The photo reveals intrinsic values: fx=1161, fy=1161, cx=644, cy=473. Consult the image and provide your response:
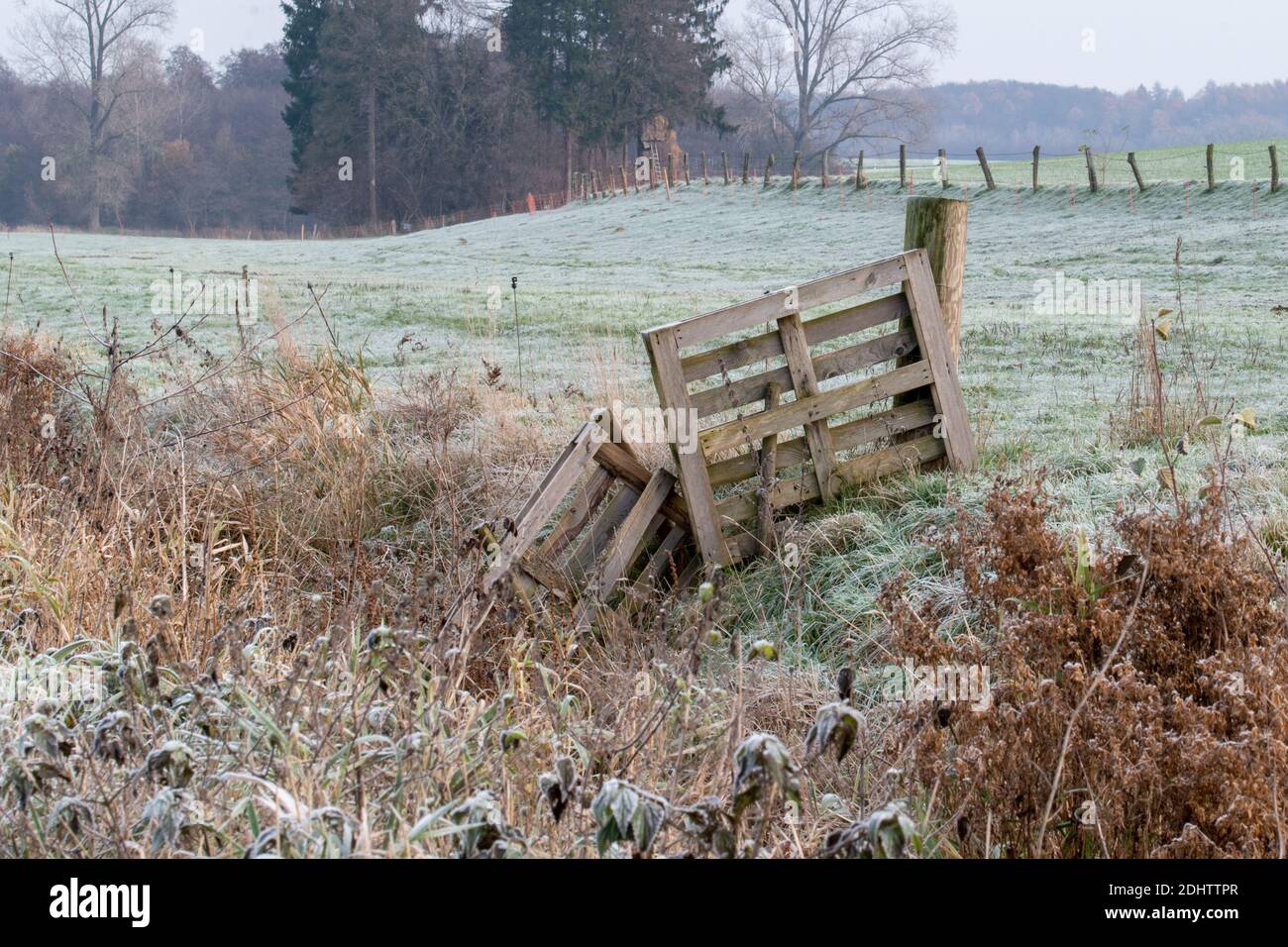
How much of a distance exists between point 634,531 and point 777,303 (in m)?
1.60

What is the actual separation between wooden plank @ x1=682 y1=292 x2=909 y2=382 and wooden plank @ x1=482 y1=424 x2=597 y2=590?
73 cm

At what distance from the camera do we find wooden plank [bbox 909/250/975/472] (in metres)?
7.05

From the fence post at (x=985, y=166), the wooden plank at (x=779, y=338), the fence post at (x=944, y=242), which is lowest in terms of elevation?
the wooden plank at (x=779, y=338)

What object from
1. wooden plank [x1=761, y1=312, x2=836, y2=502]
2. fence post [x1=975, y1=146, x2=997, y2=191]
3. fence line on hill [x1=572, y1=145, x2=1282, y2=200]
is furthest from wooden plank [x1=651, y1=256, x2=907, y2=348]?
fence post [x1=975, y1=146, x2=997, y2=191]

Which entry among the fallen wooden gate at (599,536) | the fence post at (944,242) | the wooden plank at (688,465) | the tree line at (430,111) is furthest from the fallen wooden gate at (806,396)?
the tree line at (430,111)

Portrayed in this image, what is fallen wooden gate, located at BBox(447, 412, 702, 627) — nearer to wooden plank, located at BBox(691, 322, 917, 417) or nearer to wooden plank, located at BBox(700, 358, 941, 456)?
wooden plank, located at BBox(700, 358, 941, 456)

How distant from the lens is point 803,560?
22.1 feet

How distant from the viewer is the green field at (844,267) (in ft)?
22.7

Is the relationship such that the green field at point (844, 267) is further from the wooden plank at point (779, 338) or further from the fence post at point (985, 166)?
the wooden plank at point (779, 338)

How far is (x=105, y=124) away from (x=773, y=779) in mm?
71409

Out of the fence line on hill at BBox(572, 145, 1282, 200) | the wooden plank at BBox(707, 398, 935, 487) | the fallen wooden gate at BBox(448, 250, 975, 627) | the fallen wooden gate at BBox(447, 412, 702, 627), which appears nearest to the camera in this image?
the fallen wooden gate at BBox(447, 412, 702, 627)

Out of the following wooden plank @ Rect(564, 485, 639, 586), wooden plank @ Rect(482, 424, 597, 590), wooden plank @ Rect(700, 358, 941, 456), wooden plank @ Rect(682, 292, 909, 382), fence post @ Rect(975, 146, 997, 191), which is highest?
fence post @ Rect(975, 146, 997, 191)

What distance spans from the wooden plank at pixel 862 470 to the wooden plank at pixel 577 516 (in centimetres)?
82
